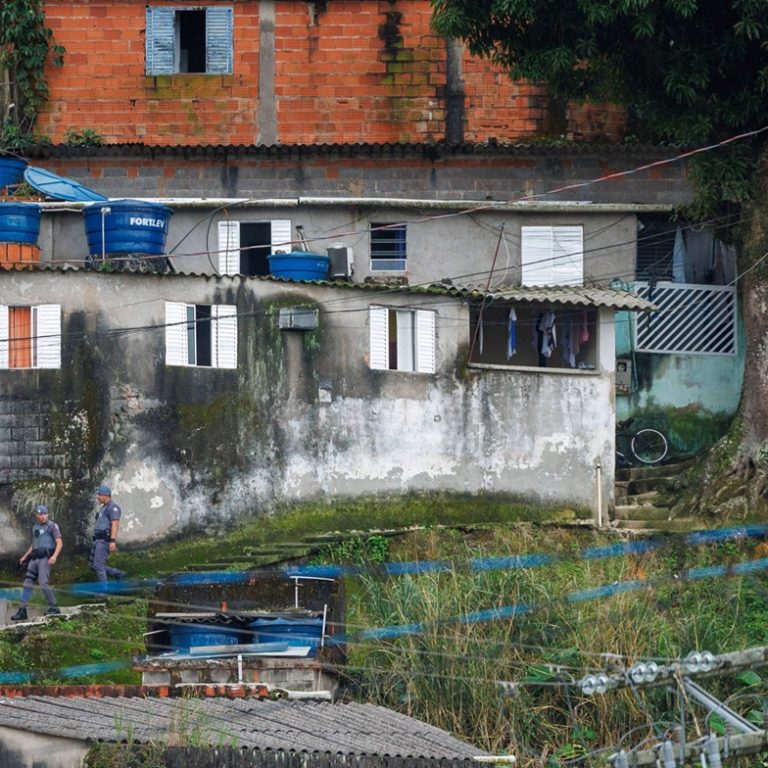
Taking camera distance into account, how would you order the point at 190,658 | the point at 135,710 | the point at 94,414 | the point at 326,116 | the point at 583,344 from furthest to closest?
the point at 326,116
the point at 583,344
the point at 94,414
the point at 190,658
the point at 135,710

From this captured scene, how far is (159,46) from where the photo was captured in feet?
→ 100

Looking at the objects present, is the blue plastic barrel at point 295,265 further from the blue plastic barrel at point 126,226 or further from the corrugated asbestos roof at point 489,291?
the blue plastic barrel at point 126,226

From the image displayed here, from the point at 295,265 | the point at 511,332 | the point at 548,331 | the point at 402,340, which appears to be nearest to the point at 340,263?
the point at 295,265

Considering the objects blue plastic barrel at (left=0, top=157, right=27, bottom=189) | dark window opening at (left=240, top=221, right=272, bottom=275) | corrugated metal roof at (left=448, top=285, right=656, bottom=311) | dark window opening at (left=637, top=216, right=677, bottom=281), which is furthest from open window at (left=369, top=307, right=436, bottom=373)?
blue plastic barrel at (left=0, top=157, right=27, bottom=189)

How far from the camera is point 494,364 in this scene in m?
28.6

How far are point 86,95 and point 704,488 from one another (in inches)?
434

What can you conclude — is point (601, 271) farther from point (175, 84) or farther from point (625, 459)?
point (175, 84)

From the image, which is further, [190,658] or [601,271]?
[601,271]

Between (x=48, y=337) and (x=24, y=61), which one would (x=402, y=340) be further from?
(x=24, y=61)

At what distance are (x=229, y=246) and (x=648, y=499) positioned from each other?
6.92 metres

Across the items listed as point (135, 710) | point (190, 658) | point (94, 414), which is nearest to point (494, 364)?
point (94, 414)

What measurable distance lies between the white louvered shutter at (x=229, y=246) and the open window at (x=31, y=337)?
4.00 metres

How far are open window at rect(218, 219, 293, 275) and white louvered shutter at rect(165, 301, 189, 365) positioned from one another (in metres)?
3.25

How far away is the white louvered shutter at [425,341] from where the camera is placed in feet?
87.4
